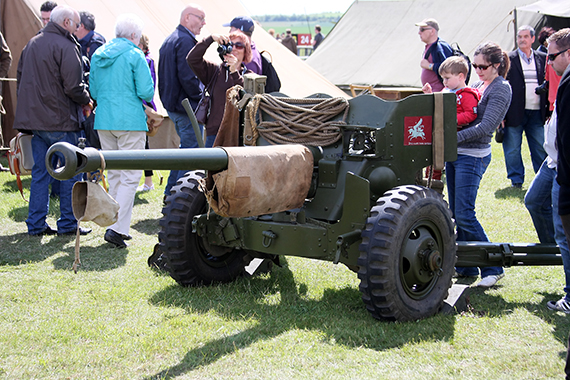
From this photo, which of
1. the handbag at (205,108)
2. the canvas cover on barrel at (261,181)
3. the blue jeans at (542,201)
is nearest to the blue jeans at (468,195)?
the blue jeans at (542,201)

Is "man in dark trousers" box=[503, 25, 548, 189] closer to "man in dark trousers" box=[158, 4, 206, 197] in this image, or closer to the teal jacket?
"man in dark trousers" box=[158, 4, 206, 197]

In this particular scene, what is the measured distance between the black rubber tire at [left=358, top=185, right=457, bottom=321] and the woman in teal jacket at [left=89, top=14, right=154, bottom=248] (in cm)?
311

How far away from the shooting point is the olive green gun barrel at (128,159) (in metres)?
3.06

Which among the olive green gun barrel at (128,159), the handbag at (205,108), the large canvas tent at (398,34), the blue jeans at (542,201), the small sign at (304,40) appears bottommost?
the blue jeans at (542,201)

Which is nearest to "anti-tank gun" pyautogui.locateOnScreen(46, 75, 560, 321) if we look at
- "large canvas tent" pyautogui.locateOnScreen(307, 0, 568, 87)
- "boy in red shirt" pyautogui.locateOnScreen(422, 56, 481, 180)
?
"boy in red shirt" pyautogui.locateOnScreen(422, 56, 481, 180)

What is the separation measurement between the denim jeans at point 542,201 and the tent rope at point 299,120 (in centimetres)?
165

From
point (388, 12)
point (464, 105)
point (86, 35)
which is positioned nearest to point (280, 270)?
point (464, 105)

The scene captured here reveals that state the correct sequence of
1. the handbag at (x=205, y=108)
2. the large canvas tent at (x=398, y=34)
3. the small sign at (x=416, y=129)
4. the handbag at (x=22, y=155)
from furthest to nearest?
1. the large canvas tent at (x=398, y=34)
2. the handbag at (x=22, y=155)
3. the handbag at (x=205, y=108)
4. the small sign at (x=416, y=129)

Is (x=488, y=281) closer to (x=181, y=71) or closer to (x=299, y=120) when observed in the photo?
(x=299, y=120)

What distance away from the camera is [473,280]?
548 centimetres

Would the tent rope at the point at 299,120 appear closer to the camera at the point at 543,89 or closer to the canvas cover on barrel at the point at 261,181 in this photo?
the canvas cover on barrel at the point at 261,181

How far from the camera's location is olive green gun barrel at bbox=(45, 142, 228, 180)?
306cm

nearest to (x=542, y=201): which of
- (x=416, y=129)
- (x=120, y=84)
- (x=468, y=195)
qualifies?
(x=468, y=195)

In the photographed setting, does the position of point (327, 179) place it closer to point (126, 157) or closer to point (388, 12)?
point (126, 157)
